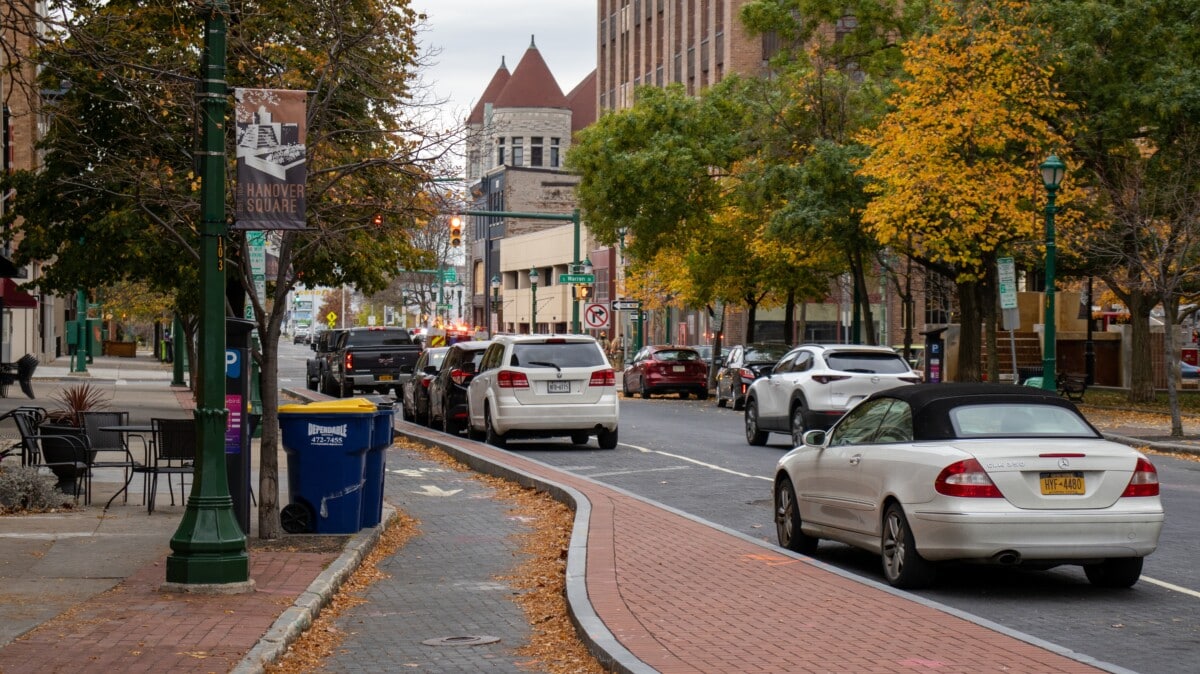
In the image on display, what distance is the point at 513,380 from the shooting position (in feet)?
79.4

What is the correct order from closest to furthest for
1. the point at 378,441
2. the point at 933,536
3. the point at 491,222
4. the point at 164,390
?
the point at 933,536
the point at 378,441
the point at 164,390
the point at 491,222

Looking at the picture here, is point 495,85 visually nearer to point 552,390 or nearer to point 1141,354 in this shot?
point 1141,354

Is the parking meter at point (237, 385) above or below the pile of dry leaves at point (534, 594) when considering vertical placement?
above

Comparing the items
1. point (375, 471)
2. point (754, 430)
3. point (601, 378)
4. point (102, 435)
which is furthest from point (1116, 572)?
point (754, 430)

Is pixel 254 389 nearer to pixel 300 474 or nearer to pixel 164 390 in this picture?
pixel 164 390

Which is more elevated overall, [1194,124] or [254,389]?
[1194,124]

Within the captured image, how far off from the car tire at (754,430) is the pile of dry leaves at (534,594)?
817cm

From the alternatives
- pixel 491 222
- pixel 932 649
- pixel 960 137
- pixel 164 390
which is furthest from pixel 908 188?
pixel 491 222

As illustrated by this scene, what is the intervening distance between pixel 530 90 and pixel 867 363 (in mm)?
100786

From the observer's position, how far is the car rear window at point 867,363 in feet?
76.8

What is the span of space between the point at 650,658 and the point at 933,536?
3256 millimetres

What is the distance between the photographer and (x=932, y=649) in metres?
8.39

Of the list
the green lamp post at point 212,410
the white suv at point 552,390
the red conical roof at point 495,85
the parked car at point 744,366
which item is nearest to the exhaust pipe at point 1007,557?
the green lamp post at point 212,410

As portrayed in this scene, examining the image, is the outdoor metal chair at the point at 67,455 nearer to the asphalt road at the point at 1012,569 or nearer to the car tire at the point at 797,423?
the asphalt road at the point at 1012,569
